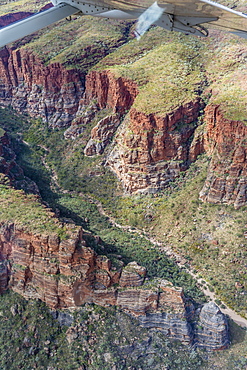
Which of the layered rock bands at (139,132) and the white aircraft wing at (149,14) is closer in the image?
the white aircraft wing at (149,14)

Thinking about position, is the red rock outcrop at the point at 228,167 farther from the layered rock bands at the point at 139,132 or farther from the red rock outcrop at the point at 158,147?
the red rock outcrop at the point at 158,147

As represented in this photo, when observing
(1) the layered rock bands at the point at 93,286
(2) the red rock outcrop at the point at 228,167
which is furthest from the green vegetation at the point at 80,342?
(2) the red rock outcrop at the point at 228,167

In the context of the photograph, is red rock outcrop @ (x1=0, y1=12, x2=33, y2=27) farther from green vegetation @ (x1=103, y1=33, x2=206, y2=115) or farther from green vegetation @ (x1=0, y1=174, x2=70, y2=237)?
green vegetation @ (x1=0, y1=174, x2=70, y2=237)

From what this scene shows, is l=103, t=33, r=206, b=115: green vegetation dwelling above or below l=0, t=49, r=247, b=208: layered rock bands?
above

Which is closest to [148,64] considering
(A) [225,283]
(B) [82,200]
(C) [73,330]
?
(B) [82,200]

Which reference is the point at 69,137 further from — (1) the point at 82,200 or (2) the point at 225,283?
(2) the point at 225,283

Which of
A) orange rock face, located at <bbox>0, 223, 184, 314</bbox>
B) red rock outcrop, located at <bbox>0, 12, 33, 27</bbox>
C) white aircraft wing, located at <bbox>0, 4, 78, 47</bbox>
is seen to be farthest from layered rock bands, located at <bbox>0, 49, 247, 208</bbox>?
white aircraft wing, located at <bbox>0, 4, 78, 47</bbox>

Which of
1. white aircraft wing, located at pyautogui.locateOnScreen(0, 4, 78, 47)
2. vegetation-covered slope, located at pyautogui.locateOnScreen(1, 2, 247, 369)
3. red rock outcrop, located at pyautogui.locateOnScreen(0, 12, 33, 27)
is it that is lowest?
vegetation-covered slope, located at pyautogui.locateOnScreen(1, 2, 247, 369)

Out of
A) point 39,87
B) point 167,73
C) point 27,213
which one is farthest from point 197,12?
point 39,87
